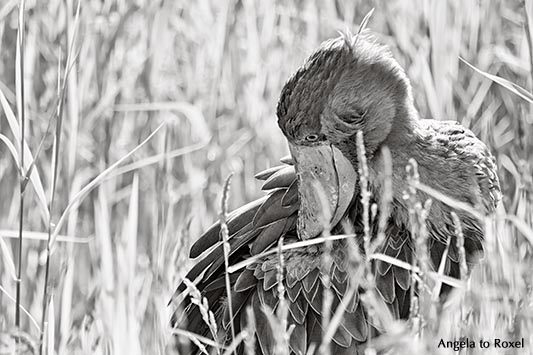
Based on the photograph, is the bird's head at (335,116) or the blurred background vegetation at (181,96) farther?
the blurred background vegetation at (181,96)

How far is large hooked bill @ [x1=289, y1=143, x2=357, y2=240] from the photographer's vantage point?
8.02ft

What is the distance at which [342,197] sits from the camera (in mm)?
2469

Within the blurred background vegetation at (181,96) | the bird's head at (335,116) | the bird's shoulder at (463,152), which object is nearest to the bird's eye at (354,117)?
the bird's head at (335,116)

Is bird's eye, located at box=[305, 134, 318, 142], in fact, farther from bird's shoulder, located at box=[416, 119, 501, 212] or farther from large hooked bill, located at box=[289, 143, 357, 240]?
bird's shoulder, located at box=[416, 119, 501, 212]

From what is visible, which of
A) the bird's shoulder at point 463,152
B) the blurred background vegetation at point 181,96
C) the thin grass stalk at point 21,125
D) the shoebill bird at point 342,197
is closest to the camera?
the thin grass stalk at point 21,125

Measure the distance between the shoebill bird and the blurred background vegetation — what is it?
0.51m

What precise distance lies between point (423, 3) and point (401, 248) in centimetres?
119

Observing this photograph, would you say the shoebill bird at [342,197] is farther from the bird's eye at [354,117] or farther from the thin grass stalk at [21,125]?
the thin grass stalk at [21,125]

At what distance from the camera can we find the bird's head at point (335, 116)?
246cm

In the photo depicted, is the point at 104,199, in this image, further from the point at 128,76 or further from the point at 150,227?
the point at 128,76

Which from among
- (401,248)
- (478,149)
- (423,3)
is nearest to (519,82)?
(423,3)

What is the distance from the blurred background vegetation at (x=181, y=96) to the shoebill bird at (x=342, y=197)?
0.51 m

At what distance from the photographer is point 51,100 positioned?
356 cm

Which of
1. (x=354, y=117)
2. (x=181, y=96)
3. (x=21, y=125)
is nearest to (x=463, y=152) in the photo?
(x=354, y=117)
